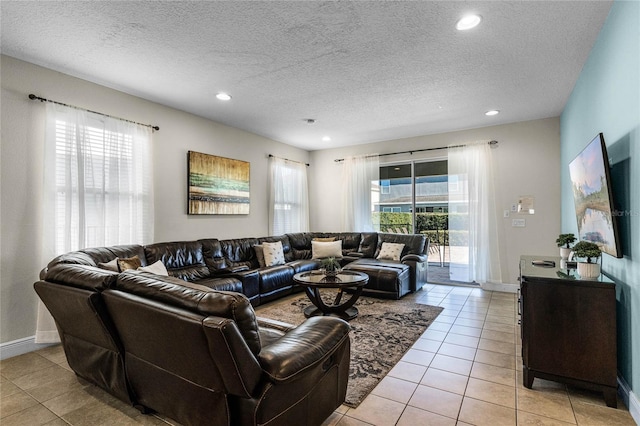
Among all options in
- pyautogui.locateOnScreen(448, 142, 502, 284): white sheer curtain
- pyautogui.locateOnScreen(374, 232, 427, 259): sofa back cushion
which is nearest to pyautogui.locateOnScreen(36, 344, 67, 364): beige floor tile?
pyautogui.locateOnScreen(374, 232, 427, 259): sofa back cushion

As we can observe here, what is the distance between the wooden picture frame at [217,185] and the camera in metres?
4.44

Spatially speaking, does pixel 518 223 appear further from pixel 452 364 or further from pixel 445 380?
pixel 445 380

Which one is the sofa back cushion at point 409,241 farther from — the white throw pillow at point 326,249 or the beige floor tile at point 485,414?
the beige floor tile at point 485,414

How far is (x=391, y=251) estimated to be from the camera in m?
→ 5.39

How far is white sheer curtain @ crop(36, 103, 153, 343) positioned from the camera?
303cm

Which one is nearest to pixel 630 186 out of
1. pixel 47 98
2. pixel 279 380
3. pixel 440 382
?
pixel 440 382

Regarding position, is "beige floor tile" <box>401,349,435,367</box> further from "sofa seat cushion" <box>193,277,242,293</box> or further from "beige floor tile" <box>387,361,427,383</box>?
"sofa seat cushion" <box>193,277,242,293</box>

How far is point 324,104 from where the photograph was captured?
411cm

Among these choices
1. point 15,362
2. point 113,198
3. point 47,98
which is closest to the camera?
point 15,362

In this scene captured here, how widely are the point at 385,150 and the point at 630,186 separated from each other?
14.4 feet

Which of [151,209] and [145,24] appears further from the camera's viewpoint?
[151,209]

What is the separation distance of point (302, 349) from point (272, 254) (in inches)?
136

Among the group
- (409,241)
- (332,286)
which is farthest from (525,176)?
(332,286)

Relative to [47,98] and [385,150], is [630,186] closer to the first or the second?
[385,150]
